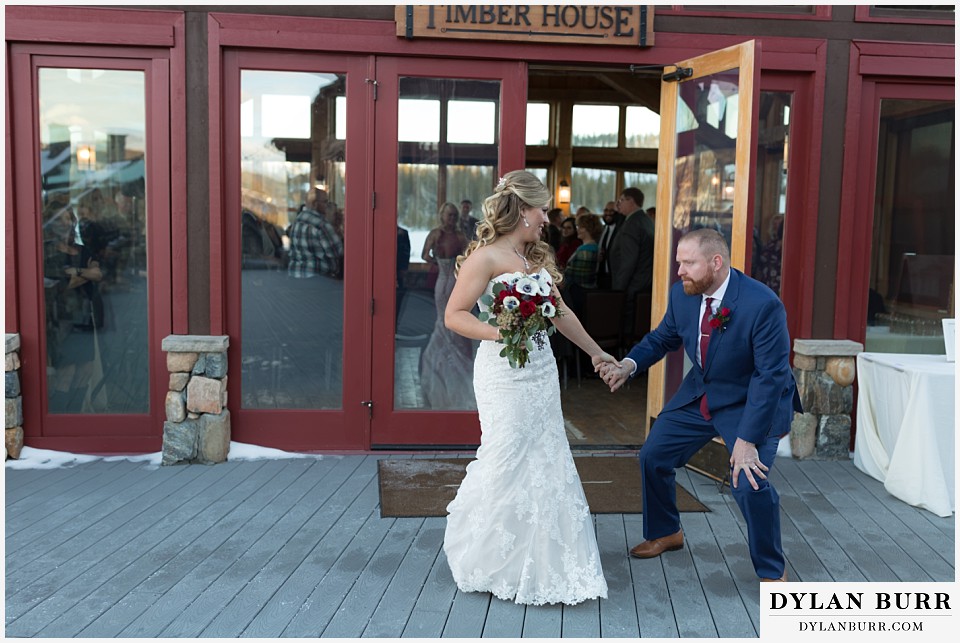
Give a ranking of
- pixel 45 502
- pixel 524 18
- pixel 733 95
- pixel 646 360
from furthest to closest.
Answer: pixel 524 18, pixel 733 95, pixel 45 502, pixel 646 360

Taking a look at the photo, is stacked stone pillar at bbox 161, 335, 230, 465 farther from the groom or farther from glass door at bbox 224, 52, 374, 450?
the groom

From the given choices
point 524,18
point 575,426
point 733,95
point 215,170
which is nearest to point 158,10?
point 215,170

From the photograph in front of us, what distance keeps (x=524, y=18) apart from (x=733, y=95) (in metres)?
1.40

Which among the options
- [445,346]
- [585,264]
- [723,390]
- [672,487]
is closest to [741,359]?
[723,390]

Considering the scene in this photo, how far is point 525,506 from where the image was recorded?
357 centimetres

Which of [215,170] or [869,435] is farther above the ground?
[215,170]

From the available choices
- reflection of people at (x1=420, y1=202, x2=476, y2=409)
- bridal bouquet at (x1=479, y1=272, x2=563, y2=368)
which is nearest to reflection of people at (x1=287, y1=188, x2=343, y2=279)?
reflection of people at (x1=420, y1=202, x2=476, y2=409)

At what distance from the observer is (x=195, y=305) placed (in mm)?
→ 5625

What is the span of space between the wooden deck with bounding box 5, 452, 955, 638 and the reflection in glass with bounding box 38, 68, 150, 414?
0.62 m

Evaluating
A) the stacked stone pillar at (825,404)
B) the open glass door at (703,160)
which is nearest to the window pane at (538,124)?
the open glass door at (703,160)

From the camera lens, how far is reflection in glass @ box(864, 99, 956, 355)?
19.4ft

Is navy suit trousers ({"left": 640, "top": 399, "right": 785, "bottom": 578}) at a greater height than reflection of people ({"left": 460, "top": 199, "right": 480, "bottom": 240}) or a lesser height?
lesser

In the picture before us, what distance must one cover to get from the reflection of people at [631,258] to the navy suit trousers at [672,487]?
4.38 metres

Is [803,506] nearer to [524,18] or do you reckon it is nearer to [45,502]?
[524,18]
